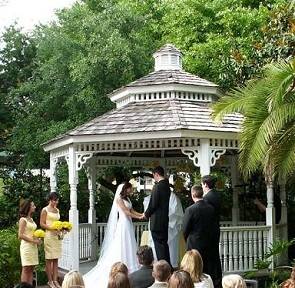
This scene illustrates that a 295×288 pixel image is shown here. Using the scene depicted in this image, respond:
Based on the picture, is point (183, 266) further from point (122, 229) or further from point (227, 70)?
point (227, 70)

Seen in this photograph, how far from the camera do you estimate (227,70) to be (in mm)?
18812

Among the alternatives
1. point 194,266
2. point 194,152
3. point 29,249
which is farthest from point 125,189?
point 194,266

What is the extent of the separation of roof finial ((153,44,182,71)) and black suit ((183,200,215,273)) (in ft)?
24.1

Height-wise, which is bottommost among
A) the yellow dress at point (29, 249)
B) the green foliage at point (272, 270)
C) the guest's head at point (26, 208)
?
the green foliage at point (272, 270)

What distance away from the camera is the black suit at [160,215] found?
38.9 ft

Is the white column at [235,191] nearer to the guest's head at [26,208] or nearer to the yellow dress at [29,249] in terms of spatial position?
the yellow dress at [29,249]

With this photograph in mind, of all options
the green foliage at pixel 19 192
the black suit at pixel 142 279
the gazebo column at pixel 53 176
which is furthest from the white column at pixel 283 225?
the green foliage at pixel 19 192

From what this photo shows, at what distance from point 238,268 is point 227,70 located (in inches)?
258

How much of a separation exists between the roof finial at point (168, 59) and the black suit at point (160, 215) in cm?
572

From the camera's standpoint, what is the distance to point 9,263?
43.4 ft

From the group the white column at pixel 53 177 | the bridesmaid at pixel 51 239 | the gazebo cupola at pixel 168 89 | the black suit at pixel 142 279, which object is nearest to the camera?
the black suit at pixel 142 279

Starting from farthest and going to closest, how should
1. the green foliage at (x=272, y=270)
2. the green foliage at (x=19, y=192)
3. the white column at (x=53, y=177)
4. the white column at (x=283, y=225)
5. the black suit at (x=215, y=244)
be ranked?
the green foliage at (x=19, y=192)
the white column at (x=53, y=177)
the white column at (x=283, y=225)
the green foliage at (x=272, y=270)
the black suit at (x=215, y=244)

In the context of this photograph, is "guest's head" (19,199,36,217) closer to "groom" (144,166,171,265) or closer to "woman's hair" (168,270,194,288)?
"groom" (144,166,171,265)

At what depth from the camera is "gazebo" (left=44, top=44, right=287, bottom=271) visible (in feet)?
44.7
